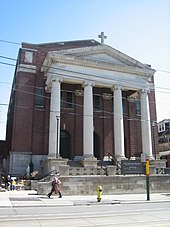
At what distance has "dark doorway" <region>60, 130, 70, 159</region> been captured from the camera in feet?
107

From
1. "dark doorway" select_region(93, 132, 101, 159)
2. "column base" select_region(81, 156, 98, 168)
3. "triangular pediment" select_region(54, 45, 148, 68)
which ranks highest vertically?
"triangular pediment" select_region(54, 45, 148, 68)

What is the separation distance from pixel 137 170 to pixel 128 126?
12.6 m

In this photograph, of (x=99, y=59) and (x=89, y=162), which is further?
(x=99, y=59)

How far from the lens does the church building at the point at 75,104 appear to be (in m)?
28.6

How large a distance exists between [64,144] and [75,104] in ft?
16.6

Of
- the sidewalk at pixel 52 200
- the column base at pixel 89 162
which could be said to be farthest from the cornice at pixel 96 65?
the sidewalk at pixel 52 200

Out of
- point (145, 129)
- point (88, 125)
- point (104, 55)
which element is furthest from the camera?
point (104, 55)

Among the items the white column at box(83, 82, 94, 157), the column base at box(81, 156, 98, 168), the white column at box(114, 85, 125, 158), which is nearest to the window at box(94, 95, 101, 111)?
the white column at box(114, 85, 125, 158)

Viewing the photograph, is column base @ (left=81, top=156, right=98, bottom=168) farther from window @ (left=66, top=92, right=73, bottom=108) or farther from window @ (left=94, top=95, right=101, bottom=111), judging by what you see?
window @ (left=94, top=95, right=101, bottom=111)

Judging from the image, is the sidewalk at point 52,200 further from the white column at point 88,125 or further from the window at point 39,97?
the window at point 39,97

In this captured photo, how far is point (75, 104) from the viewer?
33.4m

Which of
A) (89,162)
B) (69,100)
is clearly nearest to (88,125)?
(89,162)

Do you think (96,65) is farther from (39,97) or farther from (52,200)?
(52,200)

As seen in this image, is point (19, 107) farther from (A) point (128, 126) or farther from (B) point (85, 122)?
(A) point (128, 126)
